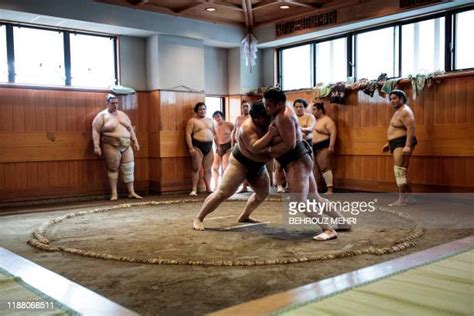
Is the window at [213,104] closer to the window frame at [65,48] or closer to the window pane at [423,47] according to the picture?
the window frame at [65,48]

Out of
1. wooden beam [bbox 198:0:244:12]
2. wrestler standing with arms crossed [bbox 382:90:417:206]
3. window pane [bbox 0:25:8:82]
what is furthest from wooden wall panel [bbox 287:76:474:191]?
window pane [bbox 0:25:8:82]

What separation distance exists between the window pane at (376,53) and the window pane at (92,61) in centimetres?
368

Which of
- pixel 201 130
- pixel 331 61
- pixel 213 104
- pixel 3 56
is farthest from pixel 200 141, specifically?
pixel 3 56

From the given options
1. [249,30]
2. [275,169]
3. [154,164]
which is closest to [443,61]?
[275,169]

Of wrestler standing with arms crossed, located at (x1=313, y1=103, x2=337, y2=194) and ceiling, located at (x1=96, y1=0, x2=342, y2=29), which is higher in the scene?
ceiling, located at (x1=96, y1=0, x2=342, y2=29)

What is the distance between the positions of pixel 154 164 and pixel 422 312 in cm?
564

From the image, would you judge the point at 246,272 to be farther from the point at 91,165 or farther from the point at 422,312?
the point at 91,165

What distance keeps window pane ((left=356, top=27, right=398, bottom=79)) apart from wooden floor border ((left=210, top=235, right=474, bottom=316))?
3891 mm

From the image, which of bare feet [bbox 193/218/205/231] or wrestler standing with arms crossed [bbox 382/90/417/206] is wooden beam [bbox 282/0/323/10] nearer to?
wrestler standing with arms crossed [bbox 382/90/417/206]

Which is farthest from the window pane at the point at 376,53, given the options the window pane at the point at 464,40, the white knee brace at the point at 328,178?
the white knee brace at the point at 328,178

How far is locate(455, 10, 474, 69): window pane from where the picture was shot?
5746 millimetres

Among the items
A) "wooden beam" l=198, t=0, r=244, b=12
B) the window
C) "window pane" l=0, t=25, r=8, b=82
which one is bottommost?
the window

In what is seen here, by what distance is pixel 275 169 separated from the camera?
276 inches

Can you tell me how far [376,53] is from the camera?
676 cm
